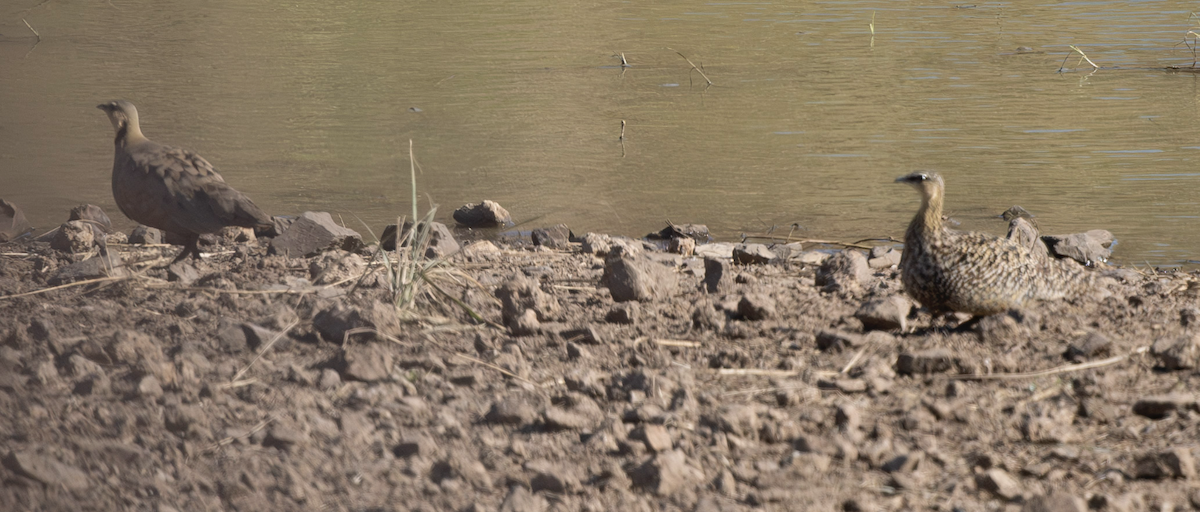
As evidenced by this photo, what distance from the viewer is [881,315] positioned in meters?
4.57

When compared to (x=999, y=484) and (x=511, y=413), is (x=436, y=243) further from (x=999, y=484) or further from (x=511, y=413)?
(x=999, y=484)

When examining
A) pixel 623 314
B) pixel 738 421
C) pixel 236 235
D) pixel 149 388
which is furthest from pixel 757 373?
pixel 236 235

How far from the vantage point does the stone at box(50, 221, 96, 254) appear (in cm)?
595

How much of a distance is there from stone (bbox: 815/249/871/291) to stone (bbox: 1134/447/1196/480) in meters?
2.20

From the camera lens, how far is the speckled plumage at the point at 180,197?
6.00 m

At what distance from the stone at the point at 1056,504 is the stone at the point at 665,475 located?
93cm

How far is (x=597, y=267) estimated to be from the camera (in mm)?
5789

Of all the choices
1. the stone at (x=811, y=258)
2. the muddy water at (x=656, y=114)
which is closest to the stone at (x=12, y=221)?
the muddy water at (x=656, y=114)

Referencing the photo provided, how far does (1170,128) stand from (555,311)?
290 inches

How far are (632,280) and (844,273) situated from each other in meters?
1.28

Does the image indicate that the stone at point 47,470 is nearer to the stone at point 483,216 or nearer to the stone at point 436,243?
the stone at point 436,243

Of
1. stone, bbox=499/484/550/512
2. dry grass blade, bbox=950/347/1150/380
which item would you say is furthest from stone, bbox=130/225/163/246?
dry grass blade, bbox=950/347/1150/380

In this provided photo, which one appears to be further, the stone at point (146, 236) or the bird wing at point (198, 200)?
the stone at point (146, 236)

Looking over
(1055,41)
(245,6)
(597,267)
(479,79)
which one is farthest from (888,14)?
(597,267)
